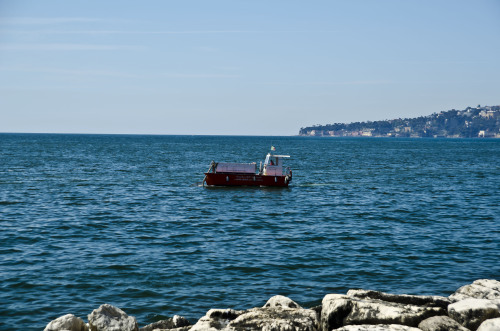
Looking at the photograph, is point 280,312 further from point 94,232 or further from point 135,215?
point 135,215

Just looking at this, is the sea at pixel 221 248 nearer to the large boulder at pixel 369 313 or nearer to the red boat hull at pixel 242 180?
the red boat hull at pixel 242 180

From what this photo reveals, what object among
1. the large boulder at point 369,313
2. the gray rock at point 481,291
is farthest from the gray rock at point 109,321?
the gray rock at point 481,291

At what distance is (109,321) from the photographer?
12180mm

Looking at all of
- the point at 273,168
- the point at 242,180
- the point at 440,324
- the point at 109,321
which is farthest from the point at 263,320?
the point at 273,168

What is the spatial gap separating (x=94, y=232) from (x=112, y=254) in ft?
16.9

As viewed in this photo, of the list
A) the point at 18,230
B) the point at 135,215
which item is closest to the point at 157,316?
the point at 18,230

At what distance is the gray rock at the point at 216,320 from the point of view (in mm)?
11781

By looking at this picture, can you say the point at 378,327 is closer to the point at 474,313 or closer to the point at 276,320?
the point at 276,320

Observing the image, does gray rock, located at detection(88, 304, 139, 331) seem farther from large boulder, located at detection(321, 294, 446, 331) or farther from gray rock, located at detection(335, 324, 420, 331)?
gray rock, located at detection(335, 324, 420, 331)

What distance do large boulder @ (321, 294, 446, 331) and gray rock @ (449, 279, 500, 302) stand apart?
241 centimetres

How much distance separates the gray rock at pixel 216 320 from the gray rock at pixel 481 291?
606 cm

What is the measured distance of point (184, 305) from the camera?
15.7 metres

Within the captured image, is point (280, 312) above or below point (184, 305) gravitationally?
above

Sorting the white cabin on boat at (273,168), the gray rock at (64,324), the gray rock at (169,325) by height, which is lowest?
the gray rock at (169,325)
